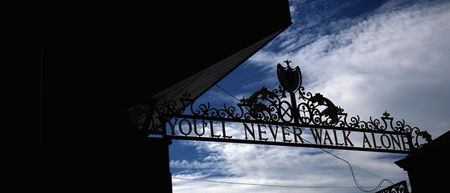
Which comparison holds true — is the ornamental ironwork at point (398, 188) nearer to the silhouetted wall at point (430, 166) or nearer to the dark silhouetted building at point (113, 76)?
the silhouetted wall at point (430, 166)

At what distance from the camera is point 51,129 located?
5117mm

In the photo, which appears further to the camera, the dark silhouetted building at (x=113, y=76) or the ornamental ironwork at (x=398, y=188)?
the ornamental ironwork at (x=398, y=188)

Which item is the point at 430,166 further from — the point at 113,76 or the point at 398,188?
the point at 113,76

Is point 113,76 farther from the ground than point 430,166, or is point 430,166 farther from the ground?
point 113,76

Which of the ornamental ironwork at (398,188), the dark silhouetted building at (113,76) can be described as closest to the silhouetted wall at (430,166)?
the ornamental ironwork at (398,188)

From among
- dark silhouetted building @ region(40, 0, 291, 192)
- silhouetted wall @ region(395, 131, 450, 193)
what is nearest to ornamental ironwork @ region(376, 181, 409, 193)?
silhouetted wall @ region(395, 131, 450, 193)

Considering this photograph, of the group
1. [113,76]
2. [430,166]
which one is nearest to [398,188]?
[430,166]

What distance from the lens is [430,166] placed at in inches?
416

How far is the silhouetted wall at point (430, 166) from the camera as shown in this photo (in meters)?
10.2

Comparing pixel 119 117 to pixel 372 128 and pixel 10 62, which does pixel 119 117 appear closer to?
pixel 10 62

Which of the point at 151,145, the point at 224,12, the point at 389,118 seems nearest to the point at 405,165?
the point at 389,118

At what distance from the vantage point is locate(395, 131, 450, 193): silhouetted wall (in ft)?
33.5

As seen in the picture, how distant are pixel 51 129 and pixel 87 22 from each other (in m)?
1.32

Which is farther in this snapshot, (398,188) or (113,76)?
(398,188)
